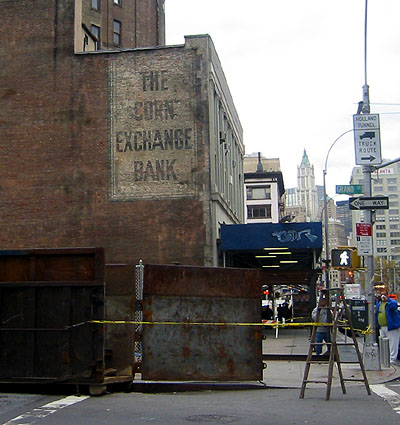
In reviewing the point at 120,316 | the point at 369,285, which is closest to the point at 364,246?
the point at 369,285

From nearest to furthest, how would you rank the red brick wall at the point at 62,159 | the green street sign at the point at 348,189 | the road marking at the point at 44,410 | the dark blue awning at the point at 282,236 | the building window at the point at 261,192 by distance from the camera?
the road marking at the point at 44,410 → the green street sign at the point at 348,189 → the dark blue awning at the point at 282,236 → the red brick wall at the point at 62,159 → the building window at the point at 261,192

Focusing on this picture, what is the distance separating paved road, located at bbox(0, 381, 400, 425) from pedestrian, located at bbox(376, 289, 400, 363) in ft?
19.2

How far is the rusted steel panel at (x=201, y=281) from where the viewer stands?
38.7ft

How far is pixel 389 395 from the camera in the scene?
11.2m

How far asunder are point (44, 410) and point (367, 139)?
1074 centimetres

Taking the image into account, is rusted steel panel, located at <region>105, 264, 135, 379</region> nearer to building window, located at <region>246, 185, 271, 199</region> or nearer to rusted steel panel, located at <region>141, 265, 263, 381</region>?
rusted steel panel, located at <region>141, 265, 263, 381</region>

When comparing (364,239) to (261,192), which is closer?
(364,239)

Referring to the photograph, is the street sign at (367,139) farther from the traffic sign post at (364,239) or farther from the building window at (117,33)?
the building window at (117,33)

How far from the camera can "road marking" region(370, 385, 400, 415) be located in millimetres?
10023

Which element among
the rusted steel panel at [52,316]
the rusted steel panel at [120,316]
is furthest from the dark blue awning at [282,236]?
the rusted steel panel at [52,316]

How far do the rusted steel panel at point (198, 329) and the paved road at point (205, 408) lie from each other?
45 cm

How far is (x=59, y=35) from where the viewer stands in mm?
29656

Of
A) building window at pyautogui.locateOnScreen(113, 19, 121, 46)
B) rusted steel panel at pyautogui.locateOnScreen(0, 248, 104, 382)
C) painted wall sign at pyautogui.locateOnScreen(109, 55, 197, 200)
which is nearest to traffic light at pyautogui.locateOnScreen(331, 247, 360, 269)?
rusted steel panel at pyautogui.locateOnScreen(0, 248, 104, 382)

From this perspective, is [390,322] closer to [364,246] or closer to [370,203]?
[364,246]
